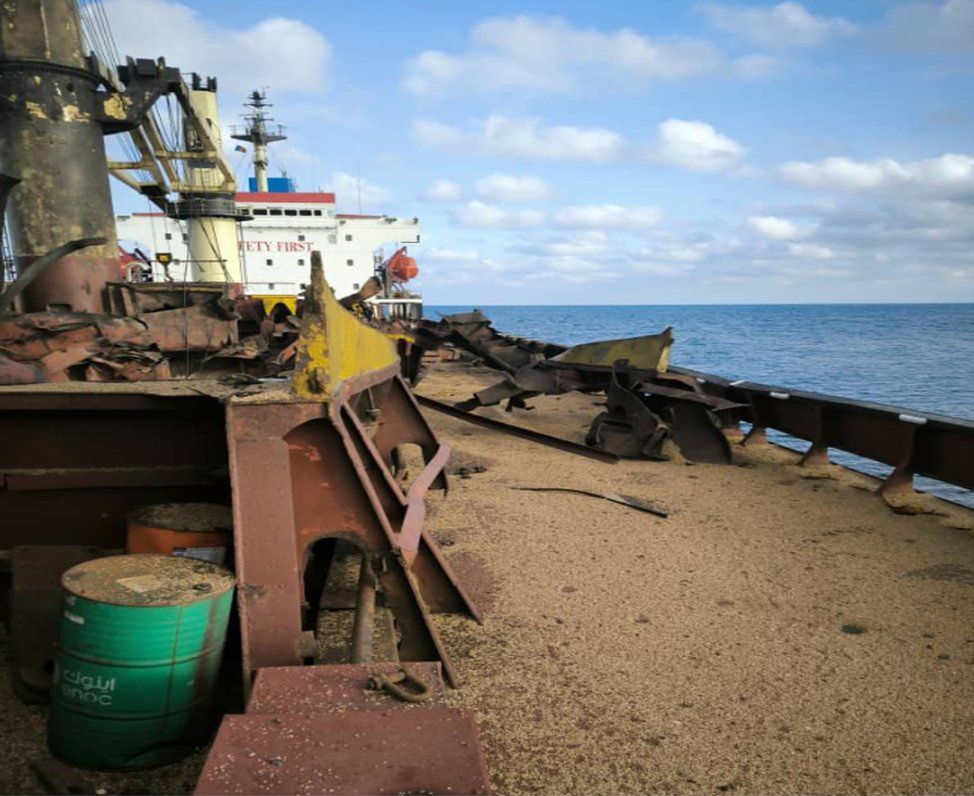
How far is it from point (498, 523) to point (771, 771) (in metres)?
2.87

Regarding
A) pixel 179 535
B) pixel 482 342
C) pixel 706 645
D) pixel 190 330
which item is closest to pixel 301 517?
pixel 179 535

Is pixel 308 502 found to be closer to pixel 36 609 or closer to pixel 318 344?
pixel 318 344

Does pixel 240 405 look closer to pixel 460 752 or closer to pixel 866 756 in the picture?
pixel 460 752

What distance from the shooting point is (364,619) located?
2590mm

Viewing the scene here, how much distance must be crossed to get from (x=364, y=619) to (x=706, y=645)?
5.41ft

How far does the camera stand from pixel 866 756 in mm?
2357

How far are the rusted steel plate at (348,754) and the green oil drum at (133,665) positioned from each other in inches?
18.9

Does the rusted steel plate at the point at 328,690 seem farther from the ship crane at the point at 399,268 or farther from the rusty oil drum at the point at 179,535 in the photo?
the ship crane at the point at 399,268

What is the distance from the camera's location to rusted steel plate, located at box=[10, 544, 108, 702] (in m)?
2.60

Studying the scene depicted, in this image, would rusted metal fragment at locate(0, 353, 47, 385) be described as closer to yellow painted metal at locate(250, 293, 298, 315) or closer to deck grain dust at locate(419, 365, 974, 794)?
deck grain dust at locate(419, 365, 974, 794)

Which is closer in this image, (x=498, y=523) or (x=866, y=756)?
(x=866, y=756)

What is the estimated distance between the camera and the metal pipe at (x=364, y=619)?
94.8 inches

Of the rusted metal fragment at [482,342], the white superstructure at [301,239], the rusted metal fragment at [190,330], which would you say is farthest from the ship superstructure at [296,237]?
the rusted metal fragment at [190,330]

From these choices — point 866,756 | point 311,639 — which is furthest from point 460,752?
point 866,756
